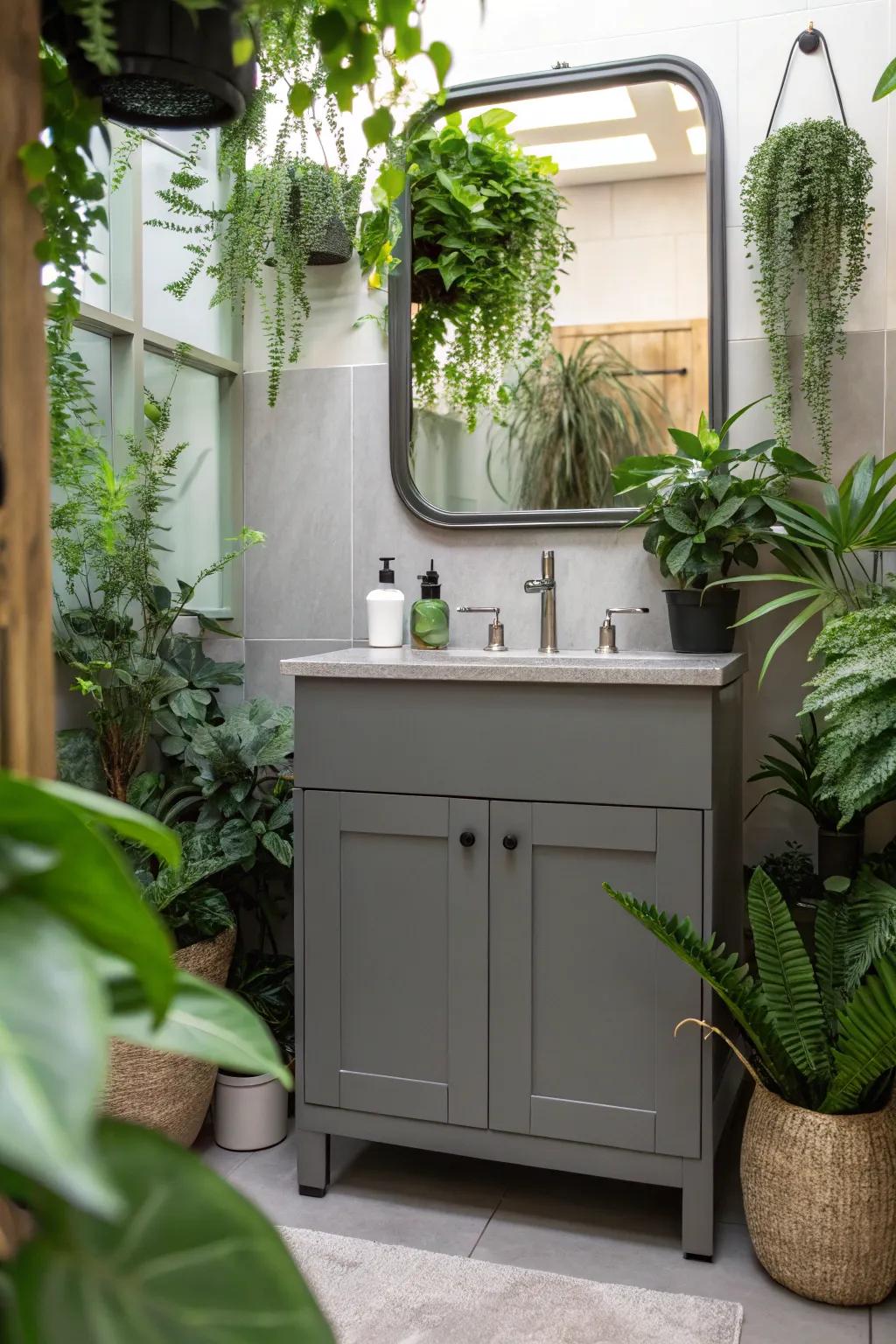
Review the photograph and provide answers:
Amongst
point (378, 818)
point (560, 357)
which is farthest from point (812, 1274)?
point (560, 357)

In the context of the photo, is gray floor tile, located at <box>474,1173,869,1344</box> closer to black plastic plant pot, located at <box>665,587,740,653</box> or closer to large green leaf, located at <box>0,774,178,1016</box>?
black plastic plant pot, located at <box>665,587,740,653</box>

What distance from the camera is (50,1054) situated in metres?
0.34

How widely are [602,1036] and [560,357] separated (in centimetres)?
143

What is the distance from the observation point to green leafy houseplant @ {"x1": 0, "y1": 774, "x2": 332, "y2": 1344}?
0.34 m

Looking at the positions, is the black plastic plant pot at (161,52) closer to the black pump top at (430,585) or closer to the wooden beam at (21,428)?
the wooden beam at (21,428)

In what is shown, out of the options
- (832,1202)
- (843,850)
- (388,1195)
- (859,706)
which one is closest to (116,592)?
(388,1195)

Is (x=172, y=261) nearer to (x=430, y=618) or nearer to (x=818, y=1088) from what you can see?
(x=430, y=618)

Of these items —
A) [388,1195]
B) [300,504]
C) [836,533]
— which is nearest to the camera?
[836,533]

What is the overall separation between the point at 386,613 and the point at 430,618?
0.33 ft

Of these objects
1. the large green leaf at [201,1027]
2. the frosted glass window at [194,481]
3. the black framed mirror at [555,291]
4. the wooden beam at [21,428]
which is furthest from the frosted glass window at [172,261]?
the large green leaf at [201,1027]

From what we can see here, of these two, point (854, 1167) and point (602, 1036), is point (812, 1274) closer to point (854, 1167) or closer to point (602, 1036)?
point (854, 1167)

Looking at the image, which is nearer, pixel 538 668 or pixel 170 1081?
pixel 538 668

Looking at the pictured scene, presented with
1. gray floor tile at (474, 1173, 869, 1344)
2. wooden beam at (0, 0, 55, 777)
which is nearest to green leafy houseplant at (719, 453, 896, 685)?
gray floor tile at (474, 1173, 869, 1344)

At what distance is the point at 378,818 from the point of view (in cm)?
210
